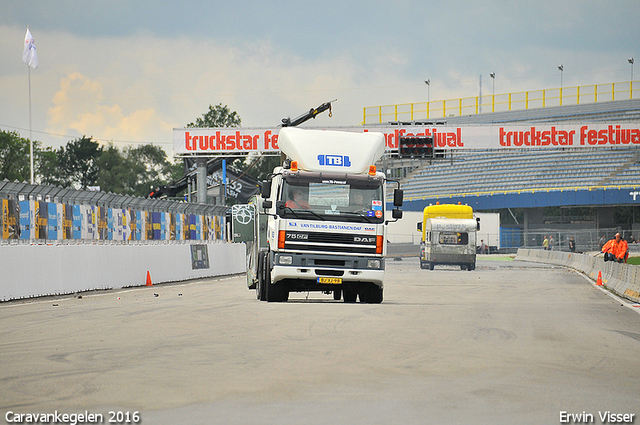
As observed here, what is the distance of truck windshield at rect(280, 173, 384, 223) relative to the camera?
16234 mm

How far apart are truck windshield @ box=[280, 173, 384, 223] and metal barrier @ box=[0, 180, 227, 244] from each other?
24.1 ft

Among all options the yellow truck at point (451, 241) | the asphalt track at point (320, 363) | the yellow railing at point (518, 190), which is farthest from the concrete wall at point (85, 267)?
the yellow railing at point (518, 190)

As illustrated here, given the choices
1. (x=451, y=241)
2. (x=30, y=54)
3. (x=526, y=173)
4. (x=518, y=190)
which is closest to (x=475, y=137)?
(x=451, y=241)

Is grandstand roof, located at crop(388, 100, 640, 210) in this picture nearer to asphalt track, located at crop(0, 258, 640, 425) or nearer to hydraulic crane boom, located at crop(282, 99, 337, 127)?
hydraulic crane boom, located at crop(282, 99, 337, 127)

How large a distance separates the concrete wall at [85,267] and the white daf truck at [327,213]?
19.7 ft

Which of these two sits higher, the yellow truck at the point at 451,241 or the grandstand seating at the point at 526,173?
the grandstand seating at the point at 526,173

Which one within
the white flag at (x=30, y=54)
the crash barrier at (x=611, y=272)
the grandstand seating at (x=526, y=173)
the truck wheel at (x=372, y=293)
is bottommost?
the crash barrier at (x=611, y=272)

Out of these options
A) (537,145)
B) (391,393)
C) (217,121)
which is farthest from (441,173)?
(391,393)

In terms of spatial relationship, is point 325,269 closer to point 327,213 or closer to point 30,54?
point 327,213

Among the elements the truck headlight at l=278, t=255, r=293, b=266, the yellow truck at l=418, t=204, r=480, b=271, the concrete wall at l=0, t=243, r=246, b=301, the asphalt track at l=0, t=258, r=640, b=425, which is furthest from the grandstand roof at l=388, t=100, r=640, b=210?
the asphalt track at l=0, t=258, r=640, b=425

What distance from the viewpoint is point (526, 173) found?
7675 cm

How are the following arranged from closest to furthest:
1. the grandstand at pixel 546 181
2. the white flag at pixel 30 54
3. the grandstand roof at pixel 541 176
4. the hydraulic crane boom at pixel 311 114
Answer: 1. the white flag at pixel 30 54
2. the hydraulic crane boom at pixel 311 114
3. the grandstand at pixel 546 181
4. the grandstand roof at pixel 541 176

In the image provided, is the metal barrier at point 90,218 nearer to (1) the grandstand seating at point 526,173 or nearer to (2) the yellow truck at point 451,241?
(2) the yellow truck at point 451,241

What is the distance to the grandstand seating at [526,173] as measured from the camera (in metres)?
71.8
